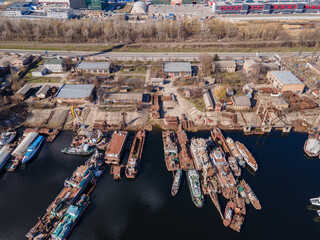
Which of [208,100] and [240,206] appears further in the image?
[208,100]

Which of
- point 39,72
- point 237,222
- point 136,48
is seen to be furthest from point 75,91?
point 237,222

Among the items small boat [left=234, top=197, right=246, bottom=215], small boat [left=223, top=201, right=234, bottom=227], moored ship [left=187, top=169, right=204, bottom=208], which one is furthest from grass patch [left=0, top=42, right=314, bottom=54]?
small boat [left=223, top=201, right=234, bottom=227]

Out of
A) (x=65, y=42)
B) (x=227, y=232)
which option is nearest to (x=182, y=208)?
(x=227, y=232)

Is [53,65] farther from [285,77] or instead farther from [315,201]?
[315,201]

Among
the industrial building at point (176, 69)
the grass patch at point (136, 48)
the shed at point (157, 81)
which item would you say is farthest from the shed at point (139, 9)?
the shed at point (157, 81)

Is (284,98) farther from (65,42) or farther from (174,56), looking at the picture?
(65,42)

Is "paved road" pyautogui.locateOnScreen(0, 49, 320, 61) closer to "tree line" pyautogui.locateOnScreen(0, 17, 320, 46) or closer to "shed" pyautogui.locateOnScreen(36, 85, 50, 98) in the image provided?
"tree line" pyautogui.locateOnScreen(0, 17, 320, 46)
